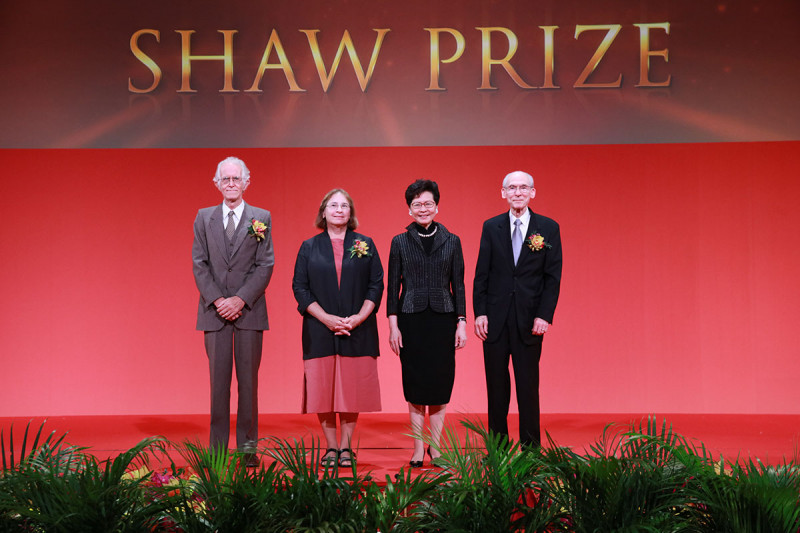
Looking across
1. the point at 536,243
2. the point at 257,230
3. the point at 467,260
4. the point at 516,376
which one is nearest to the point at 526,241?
the point at 536,243

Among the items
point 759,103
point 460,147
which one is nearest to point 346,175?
point 460,147

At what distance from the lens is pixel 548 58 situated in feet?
17.3

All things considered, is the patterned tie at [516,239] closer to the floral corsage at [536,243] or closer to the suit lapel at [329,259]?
the floral corsage at [536,243]

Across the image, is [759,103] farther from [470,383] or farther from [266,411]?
[266,411]

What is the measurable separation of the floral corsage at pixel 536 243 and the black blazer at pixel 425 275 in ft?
1.11

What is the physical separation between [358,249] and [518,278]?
0.81 metres

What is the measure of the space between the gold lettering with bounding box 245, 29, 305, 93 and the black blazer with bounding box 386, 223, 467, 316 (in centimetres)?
216

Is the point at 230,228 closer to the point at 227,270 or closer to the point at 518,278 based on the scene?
the point at 227,270

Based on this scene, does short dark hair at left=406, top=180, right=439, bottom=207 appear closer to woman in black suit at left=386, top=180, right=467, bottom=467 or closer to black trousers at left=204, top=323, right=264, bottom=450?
woman in black suit at left=386, top=180, right=467, bottom=467

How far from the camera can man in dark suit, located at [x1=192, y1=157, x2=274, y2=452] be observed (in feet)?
12.1

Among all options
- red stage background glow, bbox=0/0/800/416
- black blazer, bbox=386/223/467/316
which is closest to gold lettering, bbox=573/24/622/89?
red stage background glow, bbox=0/0/800/416

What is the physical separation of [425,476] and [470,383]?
299 centimetres

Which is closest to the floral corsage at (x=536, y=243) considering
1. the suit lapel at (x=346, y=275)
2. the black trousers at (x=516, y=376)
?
the black trousers at (x=516, y=376)

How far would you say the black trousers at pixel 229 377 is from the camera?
3.68m
